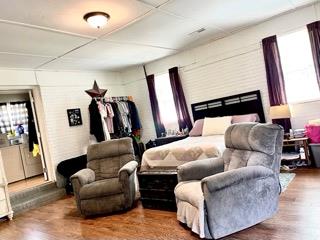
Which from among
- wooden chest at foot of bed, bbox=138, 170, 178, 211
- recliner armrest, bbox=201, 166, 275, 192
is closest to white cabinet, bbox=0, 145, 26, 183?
wooden chest at foot of bed, bbox=138, 170, 178, 211

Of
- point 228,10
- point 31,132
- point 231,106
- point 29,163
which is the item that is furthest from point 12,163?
point 228,10

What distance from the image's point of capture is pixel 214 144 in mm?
3875

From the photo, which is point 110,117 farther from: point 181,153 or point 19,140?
point 19,140

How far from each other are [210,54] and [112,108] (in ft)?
8.52

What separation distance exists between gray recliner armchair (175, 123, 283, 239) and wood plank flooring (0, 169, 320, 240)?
0.15 m

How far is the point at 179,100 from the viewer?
20.4ft

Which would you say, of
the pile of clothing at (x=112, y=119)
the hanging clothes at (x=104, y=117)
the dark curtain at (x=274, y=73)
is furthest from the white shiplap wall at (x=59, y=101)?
the dark curtain at (x=274, y=73)

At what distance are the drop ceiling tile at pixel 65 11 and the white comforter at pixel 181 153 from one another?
2.03m

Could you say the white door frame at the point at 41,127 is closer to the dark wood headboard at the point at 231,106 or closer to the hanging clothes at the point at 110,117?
the hanging clothes at the point at 110,117

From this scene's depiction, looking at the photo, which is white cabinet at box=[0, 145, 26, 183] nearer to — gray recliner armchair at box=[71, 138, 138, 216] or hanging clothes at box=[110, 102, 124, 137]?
hanging clothes at box=[110, 102, 124, 137]

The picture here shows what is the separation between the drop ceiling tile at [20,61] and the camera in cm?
447

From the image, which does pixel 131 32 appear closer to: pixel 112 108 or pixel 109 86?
pixel 112 108

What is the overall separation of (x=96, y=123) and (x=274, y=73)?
12.8ft

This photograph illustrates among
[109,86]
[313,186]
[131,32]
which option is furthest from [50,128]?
[313,186]
